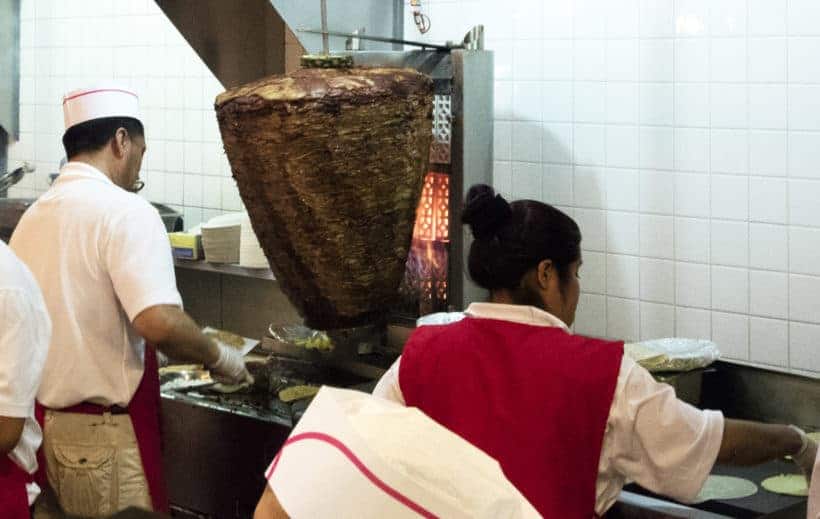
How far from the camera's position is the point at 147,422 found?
3.21m

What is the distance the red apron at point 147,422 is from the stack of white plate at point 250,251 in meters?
1.01

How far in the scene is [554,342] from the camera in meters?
2.13

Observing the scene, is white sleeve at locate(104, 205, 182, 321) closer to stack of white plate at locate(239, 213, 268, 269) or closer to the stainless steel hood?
the stainless steel hood

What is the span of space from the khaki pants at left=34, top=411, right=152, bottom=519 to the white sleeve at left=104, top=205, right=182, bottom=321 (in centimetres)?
34

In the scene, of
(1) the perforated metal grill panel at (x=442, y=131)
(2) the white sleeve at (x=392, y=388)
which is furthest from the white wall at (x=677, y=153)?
(2) the white sleeve at (x=392, y=388)

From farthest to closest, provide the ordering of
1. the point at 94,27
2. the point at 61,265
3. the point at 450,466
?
1. the point at 94,27
2. the point at 61,265
3. the point at 450,466

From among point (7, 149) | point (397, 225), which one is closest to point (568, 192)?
point (397, 225)

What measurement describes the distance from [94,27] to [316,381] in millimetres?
2641

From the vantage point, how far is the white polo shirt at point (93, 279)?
3053 millimetres

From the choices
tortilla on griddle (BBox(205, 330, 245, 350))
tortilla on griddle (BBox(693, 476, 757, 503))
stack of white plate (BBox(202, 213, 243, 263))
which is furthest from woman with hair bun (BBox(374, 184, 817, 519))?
stack of white plate (BBox(202, 213, 243, 263))

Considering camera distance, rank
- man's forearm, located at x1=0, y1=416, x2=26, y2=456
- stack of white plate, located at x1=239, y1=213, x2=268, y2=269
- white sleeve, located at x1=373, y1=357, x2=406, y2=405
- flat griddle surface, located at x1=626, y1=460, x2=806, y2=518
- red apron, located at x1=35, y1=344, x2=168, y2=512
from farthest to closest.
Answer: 1. stack of white plate, located at x1=239, y1=213, x2=268, y2=269
2. red apron, located at x1=35, y1=344, x2=168, y2=512
3. flat griddle surface, located at x1=626, y1=460, x2=806, y2=518
4. man's forearm, located at x1=0, y1=416, x2=26, y2=456
5. white sleeve, located at x1=373, y1=357, x2=406, y2=405

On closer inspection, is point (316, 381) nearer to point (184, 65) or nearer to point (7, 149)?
point (184, 65)

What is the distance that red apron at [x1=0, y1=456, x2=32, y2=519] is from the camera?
2469mm

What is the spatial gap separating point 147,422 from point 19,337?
0.94 metres
